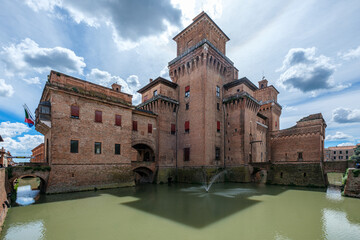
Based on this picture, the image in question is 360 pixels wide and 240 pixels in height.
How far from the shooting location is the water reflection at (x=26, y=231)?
732 centimetres

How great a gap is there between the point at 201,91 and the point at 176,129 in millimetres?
6940

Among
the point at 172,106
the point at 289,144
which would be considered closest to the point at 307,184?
the point at 289,144

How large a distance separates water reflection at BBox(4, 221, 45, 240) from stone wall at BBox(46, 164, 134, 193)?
7.26 meters

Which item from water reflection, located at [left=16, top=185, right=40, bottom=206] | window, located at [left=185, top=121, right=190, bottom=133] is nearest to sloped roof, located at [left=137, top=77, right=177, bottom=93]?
window, located at [left=185, top=121, right=190, bottom=133]

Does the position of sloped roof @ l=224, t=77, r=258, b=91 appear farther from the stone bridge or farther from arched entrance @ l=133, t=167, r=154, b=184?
the stone bridge

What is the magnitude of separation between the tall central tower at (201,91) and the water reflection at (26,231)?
57.0 feet

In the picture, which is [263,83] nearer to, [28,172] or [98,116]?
[98,116]

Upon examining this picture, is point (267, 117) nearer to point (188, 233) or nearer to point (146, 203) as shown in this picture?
point (146, 203)

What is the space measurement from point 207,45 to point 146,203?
67.6 ft

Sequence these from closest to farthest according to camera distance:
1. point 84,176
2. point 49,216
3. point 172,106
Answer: point 49,216
point 84,176
point 172,106

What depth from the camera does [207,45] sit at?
24062mm

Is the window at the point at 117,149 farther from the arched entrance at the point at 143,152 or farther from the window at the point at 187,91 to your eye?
the window at the point at 187,91

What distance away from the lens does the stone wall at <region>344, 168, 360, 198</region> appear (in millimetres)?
14781

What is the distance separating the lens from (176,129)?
27.0m
